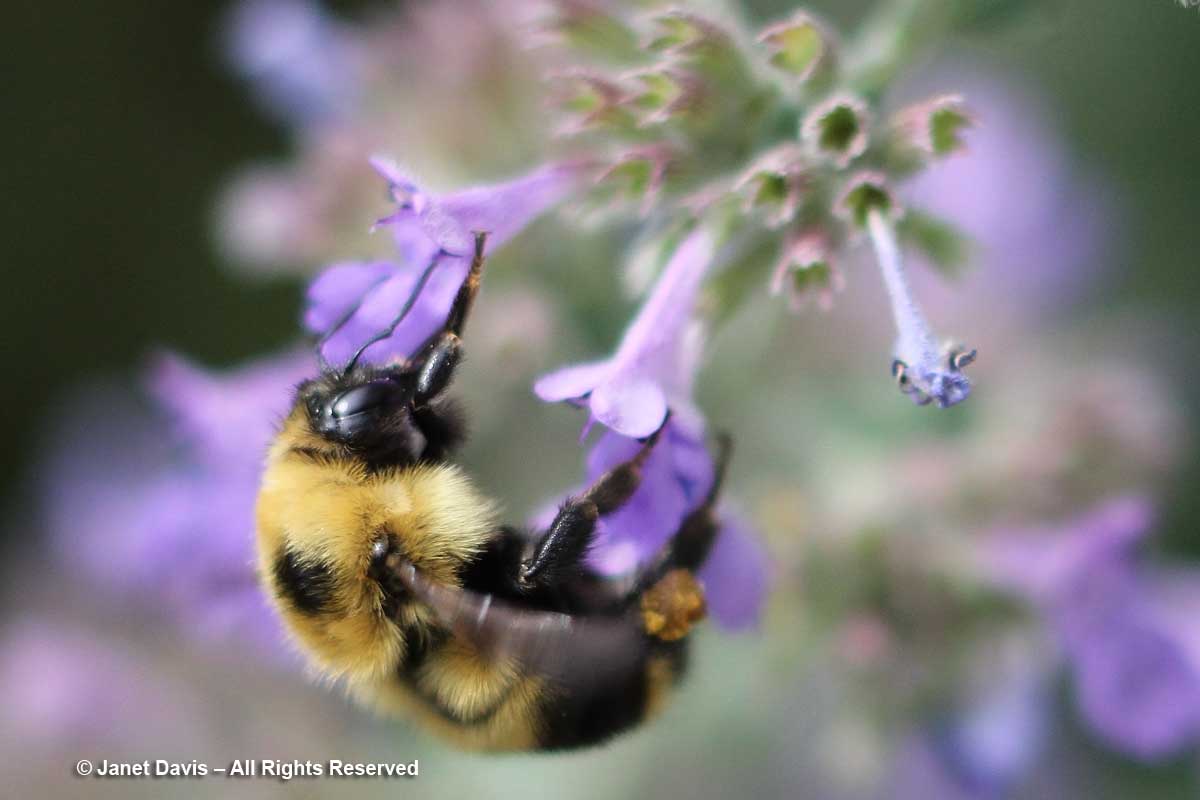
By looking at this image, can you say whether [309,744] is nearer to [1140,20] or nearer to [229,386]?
[229,386]

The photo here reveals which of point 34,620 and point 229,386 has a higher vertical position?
point 229,386

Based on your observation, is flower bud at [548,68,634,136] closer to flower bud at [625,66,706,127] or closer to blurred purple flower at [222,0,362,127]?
flower bud at [625,66,706,127]

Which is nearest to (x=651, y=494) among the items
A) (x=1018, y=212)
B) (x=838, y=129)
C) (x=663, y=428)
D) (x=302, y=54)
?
(x=663, y=428)

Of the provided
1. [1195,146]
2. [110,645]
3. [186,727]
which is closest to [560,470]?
[186,727]

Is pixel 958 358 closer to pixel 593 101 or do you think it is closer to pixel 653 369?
pixel 653 369

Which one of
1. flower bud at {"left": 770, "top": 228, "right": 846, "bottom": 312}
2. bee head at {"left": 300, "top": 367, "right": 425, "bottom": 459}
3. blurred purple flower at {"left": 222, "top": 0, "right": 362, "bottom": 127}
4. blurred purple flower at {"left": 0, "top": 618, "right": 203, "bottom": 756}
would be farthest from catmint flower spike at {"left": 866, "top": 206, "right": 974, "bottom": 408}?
blurred purple flower at {"left": 0, "top": 618, "right": 203, "bottom": 756}

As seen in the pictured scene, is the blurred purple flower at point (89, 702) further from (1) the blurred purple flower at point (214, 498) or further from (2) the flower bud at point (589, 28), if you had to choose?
(2) the flower bud at point (589, 28)
